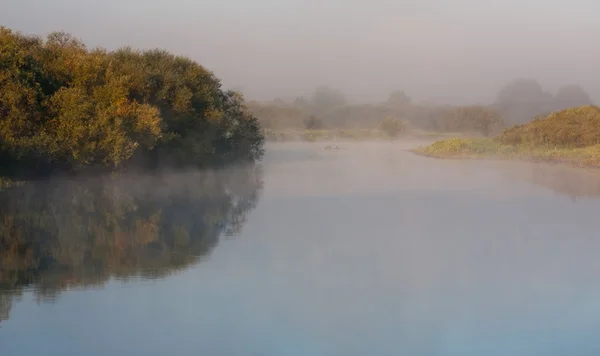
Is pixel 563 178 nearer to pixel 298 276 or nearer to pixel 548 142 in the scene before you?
pixel 548 142

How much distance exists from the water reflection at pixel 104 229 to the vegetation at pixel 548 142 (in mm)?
23713

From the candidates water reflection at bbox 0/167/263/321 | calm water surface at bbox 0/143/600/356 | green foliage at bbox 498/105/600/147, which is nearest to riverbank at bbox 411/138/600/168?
green foliage at bbox 498/105/600/147

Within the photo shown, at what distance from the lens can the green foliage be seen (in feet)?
142

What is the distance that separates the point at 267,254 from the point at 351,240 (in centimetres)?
207

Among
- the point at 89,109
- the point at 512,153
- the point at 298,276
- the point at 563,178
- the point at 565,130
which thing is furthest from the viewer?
the point at 512,153

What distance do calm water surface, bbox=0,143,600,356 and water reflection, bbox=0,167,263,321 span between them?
48mm

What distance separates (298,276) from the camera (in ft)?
30.9

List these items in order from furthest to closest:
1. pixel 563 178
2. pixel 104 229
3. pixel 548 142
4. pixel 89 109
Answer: pixel 548 142 → pixel 563 178 → pixel 89 109 → pixel 104 229

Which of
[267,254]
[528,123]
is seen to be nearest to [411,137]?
[528,123]

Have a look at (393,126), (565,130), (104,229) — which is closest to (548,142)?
(565,130)

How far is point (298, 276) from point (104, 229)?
5914 mm

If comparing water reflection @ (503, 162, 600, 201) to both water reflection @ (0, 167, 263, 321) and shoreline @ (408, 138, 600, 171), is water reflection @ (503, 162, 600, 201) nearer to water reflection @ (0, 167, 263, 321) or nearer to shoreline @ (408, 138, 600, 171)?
shoreline @ (408, 138, 600, 171)

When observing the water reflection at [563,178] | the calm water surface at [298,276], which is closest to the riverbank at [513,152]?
the water reflection at [563,178]

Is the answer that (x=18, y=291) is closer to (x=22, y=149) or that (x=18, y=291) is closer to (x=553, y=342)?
(x=553, y=342)
